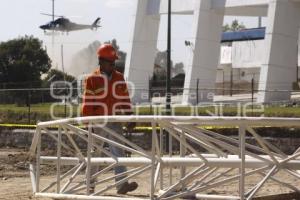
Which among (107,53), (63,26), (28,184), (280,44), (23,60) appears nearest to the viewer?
(107,53)

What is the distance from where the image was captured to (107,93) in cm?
958

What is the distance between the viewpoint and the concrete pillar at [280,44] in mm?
31703

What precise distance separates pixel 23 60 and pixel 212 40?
29650 millimetres

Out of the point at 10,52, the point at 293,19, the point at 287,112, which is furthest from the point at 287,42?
the point at 10,52

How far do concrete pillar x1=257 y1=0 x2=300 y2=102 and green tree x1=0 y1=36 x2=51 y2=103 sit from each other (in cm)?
3110

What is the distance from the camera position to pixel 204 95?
3506cm

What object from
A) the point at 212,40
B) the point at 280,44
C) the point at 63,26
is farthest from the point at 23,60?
the point at 280,44

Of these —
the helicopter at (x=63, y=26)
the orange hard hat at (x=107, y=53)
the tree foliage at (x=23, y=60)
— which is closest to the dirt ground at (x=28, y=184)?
the orange hard hat at (x=107, y=53)

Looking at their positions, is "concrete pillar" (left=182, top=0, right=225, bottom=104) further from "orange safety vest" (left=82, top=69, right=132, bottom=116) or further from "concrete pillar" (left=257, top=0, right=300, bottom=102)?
"orange safety vest" (left=82, top=69, right=132, bottom=116)

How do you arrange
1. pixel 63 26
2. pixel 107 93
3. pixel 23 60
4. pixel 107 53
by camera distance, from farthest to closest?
pixel 63 26 < pixel 23 60 < pixel 107 53 < pixel 107 93

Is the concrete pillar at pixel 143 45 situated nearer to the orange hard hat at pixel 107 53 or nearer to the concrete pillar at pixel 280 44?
the concrete pillar at pixel 280 44

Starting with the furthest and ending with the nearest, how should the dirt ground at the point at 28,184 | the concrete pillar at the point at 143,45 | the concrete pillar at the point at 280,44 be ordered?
the concrete pillar at the point at 143,45, the concrete pillar at the point at 280,44, the dirt ground at the point at 28,184

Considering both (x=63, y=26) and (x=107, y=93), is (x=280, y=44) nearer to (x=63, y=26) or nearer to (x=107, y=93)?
(x=107, y=93)

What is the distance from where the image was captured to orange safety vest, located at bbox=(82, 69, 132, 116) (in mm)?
9602
